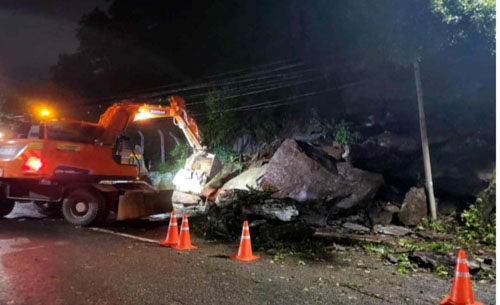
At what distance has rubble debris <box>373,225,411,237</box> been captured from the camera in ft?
30.2

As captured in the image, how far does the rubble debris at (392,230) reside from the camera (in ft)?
30.2

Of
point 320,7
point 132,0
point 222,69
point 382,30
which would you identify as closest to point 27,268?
point 382,30

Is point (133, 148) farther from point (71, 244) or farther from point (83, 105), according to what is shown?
point (83, 105)

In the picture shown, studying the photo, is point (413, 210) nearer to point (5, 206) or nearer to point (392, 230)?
point (392, 230)

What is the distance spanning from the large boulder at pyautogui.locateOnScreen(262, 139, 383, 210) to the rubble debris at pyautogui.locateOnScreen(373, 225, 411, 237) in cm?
149

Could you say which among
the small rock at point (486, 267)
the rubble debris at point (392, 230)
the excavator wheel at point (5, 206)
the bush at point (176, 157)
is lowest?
the small rock at point (486, 267)

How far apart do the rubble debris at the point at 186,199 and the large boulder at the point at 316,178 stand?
3.00 metres

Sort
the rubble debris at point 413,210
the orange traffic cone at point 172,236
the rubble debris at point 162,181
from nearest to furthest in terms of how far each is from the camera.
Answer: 1. the orange traffic cone at point 172,236
2. the rubble debris at point 413,210
3. the rubble debris at point 162,181

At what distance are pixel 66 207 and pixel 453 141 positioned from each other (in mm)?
12291

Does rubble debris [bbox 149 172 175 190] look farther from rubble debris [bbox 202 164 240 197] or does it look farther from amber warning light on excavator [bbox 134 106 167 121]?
amber warning light on excavator [bbox 134 106 167 121]

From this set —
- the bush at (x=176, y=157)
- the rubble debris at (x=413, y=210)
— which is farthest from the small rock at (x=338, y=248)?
the bush at (x=176, y=157)

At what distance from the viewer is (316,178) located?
39.8 feet

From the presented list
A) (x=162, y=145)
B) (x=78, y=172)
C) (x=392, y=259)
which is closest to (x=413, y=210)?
(x=392, y=259)

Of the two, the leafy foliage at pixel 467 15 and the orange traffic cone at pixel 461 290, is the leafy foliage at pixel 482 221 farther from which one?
the orange traffic cone at pixel 461 290
